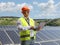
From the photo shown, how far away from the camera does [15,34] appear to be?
53.4 feet

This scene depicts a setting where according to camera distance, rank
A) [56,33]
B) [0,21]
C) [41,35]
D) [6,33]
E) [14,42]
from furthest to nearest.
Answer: [0,21], [56,33], [41,35], [6,33], [14,42]

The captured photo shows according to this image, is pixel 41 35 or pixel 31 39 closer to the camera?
pixel 31 39

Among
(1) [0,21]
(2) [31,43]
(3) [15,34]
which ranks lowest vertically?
(1) [0,21]

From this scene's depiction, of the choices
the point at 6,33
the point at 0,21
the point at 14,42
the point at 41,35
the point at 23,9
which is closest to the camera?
the point at 23,9

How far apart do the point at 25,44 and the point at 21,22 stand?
19.2 inches

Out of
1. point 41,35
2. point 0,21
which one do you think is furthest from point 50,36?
point 0,21

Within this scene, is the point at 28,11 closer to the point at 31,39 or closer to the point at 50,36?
the point at 31,39

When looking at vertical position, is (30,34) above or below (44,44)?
above

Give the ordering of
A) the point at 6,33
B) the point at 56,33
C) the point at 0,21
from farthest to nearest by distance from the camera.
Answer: the point at 0,21, the point at 56,33, the point at 6,33

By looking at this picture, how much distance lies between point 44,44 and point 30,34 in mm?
Result: 9830

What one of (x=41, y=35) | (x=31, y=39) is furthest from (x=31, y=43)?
(x=41, y=35)

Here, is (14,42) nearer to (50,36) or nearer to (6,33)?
(6,33)

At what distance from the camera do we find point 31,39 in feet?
17.9

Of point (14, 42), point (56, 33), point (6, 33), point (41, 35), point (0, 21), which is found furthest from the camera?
point (0, 21)
